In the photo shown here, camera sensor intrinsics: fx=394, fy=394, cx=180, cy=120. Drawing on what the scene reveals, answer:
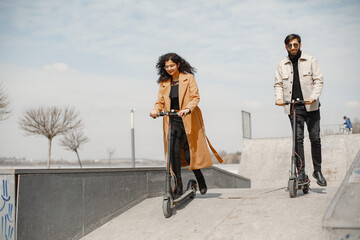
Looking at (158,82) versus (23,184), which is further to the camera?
(158,82)

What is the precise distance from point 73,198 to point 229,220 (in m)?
1.87

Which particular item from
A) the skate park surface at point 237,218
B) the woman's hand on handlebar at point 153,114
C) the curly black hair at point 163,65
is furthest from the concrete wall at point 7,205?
the curly black hair at point 163,65

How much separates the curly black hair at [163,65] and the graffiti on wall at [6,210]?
7.91 feet

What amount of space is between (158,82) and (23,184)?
7.50 ft

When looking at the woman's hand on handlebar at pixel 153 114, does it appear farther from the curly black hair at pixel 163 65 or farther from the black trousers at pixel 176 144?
the curly black hair at pixel 163 65

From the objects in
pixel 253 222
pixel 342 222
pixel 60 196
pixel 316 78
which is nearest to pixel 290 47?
pixel 316 78

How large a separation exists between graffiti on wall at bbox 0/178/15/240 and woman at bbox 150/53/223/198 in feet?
6.17

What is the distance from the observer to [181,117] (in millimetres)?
5211

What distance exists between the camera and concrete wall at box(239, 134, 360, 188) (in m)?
17.3

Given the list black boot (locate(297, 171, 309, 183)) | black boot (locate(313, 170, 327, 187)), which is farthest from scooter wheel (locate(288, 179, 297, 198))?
black boot (locate(313, 170, 327, 187))

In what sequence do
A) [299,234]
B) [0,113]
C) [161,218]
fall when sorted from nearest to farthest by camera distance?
[299,234]
[161,218]
[0,113]

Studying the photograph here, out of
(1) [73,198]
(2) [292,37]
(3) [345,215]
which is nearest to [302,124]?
(2) [292,37]

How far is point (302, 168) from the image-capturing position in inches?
202

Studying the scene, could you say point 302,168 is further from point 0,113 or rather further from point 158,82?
point 0,113
